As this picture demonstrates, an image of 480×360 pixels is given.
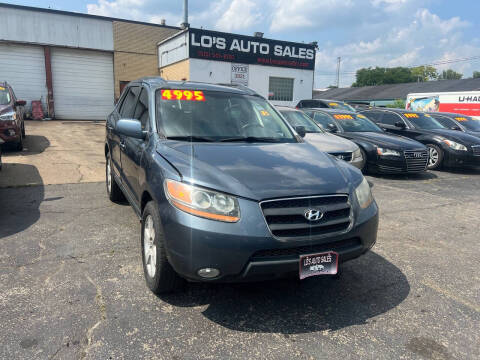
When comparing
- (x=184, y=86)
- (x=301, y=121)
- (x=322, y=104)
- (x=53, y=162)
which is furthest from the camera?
(x=322, y=104)

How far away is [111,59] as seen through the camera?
2109cm

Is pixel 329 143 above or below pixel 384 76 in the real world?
below

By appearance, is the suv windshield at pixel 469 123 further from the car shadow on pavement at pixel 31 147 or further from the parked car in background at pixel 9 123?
the parked car in background at pixel 9 123

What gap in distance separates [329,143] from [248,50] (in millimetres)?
14760

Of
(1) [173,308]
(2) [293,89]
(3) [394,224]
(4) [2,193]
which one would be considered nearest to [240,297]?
(1) [173,308]

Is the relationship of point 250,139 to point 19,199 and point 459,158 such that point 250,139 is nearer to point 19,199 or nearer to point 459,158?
point 19,199

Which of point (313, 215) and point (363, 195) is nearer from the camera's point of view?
point (313, 215)

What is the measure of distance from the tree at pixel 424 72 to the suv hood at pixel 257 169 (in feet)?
296

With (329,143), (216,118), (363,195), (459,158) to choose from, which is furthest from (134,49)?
(363,195)

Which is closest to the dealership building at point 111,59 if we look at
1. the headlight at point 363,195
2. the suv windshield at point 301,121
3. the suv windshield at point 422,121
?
the suv windshield at point 422,121

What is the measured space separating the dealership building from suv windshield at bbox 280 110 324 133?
37.9 feet

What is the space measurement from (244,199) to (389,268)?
204 cm

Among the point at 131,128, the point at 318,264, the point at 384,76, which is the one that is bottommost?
the point at 318,264

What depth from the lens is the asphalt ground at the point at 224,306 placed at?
228 centimetres
